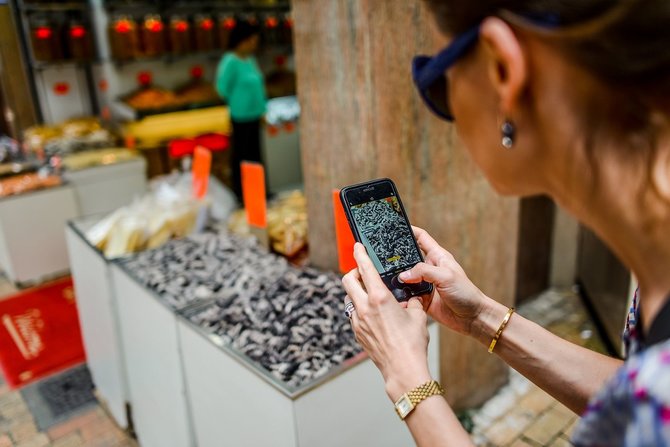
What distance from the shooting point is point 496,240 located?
2445 mm

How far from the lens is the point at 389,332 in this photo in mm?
897

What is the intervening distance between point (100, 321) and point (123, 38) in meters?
3.95

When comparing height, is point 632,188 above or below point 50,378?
above

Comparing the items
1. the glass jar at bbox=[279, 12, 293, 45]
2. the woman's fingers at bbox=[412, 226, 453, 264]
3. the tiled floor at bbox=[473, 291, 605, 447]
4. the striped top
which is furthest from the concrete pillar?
the glass jar at bbox=[279, 12, 293, 45]

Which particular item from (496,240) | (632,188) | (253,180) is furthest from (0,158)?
(632,188)

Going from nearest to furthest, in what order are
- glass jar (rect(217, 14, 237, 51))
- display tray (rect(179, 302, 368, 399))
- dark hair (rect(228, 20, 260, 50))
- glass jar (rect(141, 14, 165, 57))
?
display tray (rect(179, 302, 368, 399)) < dark hair (rect(228, 20, 260, 50)) < glass jar (rect(141, 14, 165, 57)) < glass jar (rect(217, 14, 237, 51))

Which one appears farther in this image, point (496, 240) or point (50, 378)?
point (50, 378)

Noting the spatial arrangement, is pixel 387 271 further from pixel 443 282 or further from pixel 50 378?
pixel 50 378

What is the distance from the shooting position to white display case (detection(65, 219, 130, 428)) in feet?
8.34

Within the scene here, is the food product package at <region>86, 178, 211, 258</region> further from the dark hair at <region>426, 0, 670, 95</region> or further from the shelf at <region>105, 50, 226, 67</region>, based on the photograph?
the shelf at <region>105, 50, 226, 67</region>

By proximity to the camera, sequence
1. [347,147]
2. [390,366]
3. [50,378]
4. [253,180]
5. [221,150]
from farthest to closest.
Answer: [221,150] < [50,378] < [253,180] < [347,147] < [390,366]

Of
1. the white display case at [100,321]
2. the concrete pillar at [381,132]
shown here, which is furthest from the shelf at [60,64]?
the concrete pillar at [381,132]

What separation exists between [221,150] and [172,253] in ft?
12.4

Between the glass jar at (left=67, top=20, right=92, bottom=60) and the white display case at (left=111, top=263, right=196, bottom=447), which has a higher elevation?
the glass jar at (left=67, top=20, right=92, bottom=60)
